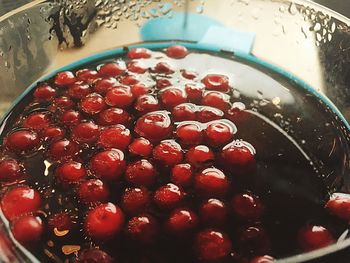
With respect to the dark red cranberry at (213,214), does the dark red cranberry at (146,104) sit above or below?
above

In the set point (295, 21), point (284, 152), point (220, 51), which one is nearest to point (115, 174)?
point (284, 152)

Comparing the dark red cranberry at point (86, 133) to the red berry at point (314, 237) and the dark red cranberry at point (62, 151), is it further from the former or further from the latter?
the red berry at point (314, 237)

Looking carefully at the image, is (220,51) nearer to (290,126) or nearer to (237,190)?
(290,126)

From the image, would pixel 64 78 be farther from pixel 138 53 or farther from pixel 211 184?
pixel 211 184

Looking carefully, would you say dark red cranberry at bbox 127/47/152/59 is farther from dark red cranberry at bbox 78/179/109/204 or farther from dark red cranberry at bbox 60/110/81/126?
dark red cranberry at bbox 78/179/109/204

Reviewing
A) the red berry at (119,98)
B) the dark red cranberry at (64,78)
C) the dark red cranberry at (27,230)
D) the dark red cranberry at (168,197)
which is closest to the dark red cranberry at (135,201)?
the dark red cranberry at (168,197)

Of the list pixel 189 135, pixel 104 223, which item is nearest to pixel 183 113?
pixel 189 135

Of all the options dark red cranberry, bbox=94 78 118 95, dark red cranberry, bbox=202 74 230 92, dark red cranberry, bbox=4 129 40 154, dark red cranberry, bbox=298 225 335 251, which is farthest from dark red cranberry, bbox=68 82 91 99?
dark red cranberry, bbox=298 225 335 251
